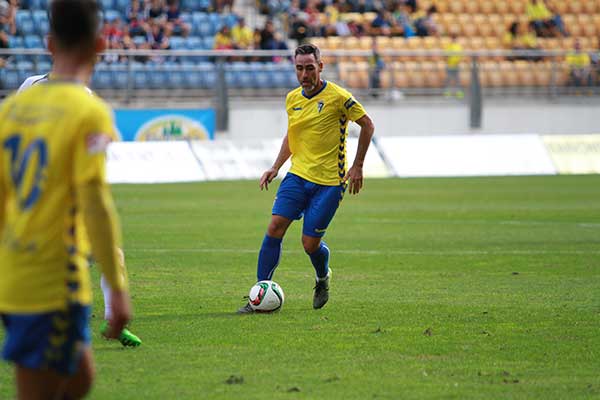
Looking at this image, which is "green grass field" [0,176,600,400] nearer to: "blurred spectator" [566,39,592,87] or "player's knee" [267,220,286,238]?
"player's knee" [267,220,286,238]

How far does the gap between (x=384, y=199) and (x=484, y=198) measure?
6.14ft

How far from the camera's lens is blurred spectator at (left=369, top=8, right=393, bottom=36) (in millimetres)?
33656

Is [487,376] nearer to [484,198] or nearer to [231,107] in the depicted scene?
[484,198]

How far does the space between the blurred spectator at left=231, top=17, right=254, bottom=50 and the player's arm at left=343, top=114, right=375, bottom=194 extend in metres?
21.4

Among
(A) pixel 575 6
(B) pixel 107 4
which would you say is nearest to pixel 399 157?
(B) pixel 107 4

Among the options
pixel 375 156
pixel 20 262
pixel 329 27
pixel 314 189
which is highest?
pixel 20 262

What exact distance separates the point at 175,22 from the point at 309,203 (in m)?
21.6

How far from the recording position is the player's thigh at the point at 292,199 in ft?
31.8

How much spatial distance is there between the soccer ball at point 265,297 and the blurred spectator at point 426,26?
26002 mm

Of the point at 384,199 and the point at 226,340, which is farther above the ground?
the point at 226,340

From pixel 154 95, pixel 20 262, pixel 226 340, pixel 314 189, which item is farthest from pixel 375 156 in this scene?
pixel 20 262

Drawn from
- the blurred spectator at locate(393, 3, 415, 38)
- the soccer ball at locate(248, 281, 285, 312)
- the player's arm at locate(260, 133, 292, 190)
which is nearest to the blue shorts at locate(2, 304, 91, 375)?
the soccer ball at locate(248, 281, 285, 312)

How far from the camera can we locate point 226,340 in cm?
817

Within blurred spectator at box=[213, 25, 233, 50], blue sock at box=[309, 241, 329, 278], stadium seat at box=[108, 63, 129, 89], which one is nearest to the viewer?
blue sock at box=[309, 241, 329, 278]
